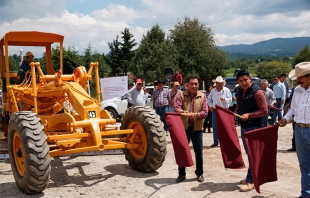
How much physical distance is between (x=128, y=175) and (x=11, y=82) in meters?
3.84

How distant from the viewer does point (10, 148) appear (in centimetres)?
625

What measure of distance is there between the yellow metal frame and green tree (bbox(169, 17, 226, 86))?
42.8 meters

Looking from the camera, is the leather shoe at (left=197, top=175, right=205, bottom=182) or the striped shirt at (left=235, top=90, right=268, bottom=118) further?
the leather shoe at (left=197, top=175, right=205, bottom=182)

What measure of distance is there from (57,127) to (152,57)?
35.0m

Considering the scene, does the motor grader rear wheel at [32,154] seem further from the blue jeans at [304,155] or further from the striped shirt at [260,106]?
the blue jeans at [304,155]

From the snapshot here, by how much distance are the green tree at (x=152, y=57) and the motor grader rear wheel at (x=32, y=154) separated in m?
35.3

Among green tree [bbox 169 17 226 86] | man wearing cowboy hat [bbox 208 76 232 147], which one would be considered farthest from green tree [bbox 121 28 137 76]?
man wearing cowboy hat [bbox 208 76 232 147]

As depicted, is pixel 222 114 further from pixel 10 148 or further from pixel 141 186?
pixel 10 148

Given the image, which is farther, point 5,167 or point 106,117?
point 5,167

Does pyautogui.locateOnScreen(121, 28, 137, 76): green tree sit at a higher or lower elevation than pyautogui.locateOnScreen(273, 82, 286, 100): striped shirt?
higher

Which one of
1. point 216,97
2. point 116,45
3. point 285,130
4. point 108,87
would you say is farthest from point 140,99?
point 116,45

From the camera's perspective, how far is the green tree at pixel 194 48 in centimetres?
5116

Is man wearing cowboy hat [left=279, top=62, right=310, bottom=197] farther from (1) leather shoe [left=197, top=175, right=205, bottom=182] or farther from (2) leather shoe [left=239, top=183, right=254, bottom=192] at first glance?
(1) leather shoe [left=197, top=175, right=205, bottom=182]

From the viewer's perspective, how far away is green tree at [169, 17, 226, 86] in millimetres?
51156
